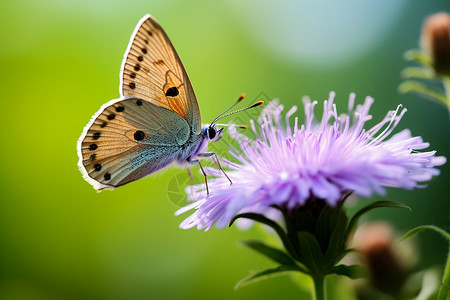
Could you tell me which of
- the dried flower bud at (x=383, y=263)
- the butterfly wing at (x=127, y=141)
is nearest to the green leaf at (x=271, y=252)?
the dried flower bud at (x=383, y=263)

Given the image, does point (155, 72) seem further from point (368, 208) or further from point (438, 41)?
point (438, 41)

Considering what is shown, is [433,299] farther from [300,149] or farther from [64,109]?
[64,109]

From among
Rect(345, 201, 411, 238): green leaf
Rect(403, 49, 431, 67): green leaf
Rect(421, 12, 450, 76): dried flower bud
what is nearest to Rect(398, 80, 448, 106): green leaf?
Rect(403, 49, 431, 67): green leaf

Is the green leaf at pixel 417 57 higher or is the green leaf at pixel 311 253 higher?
the green leaf at pixel 417 57

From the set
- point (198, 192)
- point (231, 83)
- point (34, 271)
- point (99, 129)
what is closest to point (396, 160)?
point (198, 192)

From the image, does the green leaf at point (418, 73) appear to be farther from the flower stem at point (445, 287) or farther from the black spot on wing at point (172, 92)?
the black spot on wing at point (172, 92)

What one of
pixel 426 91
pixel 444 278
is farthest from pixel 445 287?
pixel 426 91
